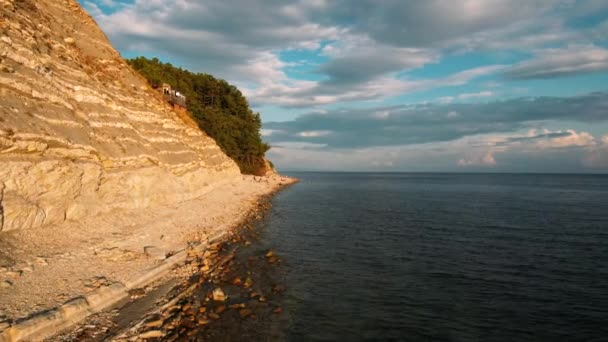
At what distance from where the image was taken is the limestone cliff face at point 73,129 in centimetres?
1706

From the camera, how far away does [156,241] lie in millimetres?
21312

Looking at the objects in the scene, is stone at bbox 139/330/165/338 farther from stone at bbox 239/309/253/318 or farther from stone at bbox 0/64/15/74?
stone at bbox 0/64/15/74

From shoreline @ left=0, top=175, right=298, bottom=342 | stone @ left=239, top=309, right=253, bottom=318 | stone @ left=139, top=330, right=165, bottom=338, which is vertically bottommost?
stone @ left=239, top=309, right=253, bottom=318

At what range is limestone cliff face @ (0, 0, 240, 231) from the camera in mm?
17062

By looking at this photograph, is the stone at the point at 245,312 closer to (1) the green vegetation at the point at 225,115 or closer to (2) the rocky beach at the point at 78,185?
(2) the rocky beach at the point at 78,185

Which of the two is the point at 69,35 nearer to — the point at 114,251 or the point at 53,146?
the point at 53,146

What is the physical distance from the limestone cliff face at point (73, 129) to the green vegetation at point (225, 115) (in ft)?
109

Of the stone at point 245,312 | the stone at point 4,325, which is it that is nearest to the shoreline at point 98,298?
the stone at point 4,325

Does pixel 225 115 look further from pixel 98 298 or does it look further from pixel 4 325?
pixel 4 325

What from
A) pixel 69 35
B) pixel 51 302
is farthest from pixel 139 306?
pixel 69 35

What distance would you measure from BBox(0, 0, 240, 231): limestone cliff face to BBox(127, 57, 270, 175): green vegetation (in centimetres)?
3316

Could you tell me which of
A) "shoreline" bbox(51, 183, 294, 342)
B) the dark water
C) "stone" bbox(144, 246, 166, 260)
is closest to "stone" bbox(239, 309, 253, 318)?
"shoreline" bbox(51, 183, 294, 342)

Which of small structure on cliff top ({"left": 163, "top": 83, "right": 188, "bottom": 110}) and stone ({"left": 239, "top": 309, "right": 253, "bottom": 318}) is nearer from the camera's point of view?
stone ({"left": 239, "top": 309, "right": 253, "bottom": 318})

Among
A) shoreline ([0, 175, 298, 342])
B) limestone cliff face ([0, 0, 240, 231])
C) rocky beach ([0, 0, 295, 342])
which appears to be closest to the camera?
shoreline ([0, 175, 298, 342])
